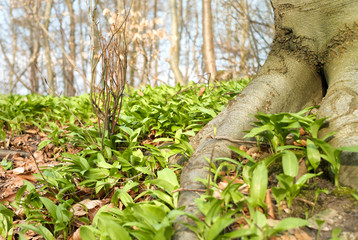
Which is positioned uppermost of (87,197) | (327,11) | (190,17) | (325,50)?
(190,17)

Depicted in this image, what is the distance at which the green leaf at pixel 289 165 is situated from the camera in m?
1.39

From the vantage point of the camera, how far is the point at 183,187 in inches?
62.9

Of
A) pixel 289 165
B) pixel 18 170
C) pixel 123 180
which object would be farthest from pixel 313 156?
pixel 18 170

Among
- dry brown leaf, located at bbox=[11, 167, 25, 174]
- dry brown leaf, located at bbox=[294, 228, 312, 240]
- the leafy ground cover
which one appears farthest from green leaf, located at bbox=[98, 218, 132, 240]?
dry brown leaf, located at bbox=[11, 167, 25, 174]

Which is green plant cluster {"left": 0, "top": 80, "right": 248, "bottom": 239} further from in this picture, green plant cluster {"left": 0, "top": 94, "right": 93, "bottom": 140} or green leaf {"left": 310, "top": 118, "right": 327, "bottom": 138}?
green leaf {"left": 310, "top": 118, "right": 327, "bottom": 138}

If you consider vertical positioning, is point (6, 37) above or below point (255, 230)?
above

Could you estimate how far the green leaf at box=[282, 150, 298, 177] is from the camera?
→ 1392 millimetres

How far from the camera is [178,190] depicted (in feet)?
5.11

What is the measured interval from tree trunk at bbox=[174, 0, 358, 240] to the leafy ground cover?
0.16 metres

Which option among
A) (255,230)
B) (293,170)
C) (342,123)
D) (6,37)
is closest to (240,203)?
(255,230)

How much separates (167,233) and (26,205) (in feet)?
3.95

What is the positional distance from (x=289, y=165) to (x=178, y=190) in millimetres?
629

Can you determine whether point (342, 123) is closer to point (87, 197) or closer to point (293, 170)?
point (293, 170)

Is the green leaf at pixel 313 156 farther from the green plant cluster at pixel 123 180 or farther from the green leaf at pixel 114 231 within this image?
the green leaf at pixel 114 231
